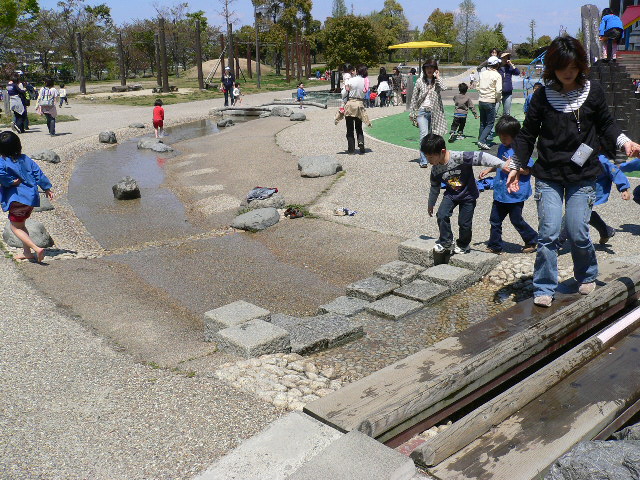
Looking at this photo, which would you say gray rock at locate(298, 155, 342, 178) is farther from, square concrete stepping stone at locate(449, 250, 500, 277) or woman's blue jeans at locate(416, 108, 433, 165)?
square concrete stepping stone at locate(449, 250, 500, 277)

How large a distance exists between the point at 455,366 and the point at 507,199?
3.27 m

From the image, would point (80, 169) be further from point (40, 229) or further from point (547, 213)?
point (547, 213)

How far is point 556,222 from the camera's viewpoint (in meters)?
4.33

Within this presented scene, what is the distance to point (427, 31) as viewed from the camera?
69875mm

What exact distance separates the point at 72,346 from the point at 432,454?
3066 millimetres

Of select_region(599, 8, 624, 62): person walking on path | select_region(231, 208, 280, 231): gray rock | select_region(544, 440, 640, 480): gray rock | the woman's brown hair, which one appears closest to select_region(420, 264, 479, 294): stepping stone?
the woman's brown hair

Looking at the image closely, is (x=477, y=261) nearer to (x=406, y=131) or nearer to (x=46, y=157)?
(x=406, y=131)

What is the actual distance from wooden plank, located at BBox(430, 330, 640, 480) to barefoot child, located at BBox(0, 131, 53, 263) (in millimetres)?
5635

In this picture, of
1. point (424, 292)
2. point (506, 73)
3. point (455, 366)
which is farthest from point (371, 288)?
point (506, 73)

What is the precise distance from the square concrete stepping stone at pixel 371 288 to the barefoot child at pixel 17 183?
141 inches

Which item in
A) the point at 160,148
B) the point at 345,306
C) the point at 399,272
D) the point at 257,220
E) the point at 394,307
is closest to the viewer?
the point at 394,307

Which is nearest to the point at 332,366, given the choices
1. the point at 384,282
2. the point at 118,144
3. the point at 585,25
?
the point at 384,282

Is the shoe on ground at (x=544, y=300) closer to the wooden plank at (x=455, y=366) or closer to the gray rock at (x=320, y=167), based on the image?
the wooden plank at (x=455, y=366)

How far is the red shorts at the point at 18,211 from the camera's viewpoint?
6.89 metres
